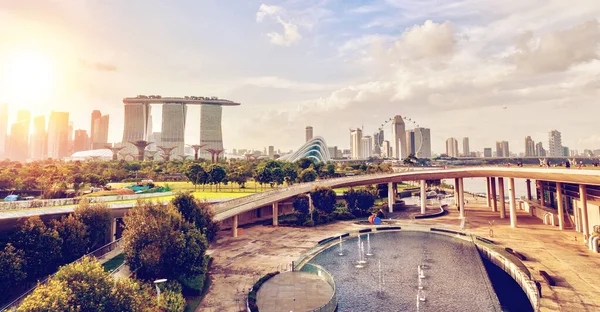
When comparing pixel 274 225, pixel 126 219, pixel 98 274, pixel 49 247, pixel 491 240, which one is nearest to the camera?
pixel 98 274

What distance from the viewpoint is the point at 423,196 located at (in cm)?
5578

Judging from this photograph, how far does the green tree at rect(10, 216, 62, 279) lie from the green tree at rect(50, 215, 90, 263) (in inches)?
38.9

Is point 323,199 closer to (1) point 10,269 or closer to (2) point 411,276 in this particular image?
(2) point 411,276

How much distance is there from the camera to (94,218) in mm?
28062

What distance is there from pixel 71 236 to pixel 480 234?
4451 cm

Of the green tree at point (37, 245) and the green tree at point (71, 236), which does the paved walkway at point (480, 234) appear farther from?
the green tree at point (37, 245)

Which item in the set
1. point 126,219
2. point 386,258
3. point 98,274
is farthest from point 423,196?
point 98,274

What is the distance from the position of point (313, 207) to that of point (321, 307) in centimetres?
3243

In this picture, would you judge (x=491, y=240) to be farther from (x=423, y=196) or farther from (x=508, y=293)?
(x=423, y=196)

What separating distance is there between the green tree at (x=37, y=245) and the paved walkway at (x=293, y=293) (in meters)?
15.6

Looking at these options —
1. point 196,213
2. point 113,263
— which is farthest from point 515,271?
point 113,263

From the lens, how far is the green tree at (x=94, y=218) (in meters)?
27.4

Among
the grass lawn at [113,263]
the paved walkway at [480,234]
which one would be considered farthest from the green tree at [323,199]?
the grass lawn at [113,263]

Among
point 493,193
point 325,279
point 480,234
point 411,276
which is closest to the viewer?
point 325,279
